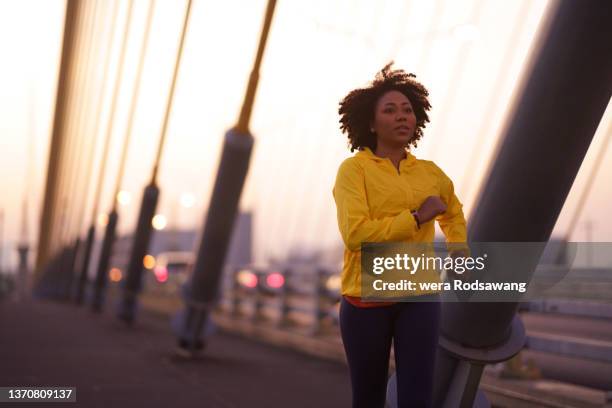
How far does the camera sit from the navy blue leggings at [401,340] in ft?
8.60

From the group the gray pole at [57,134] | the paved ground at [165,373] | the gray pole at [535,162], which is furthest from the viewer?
the gray pole at [57,134]

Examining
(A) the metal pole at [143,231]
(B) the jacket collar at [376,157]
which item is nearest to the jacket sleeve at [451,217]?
(B) the jacket collar at [376,157]

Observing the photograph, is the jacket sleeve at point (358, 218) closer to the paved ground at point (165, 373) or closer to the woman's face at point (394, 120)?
the woman's face at point (394, 120)

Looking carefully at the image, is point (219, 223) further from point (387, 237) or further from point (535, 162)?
point (387, 237)

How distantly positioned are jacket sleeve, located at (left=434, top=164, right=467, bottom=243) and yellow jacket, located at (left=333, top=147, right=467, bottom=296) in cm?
2

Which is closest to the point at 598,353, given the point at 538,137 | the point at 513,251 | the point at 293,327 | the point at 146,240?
the point at 513,251

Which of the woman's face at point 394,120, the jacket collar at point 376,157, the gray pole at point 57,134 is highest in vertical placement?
the woman's face at point 394,120

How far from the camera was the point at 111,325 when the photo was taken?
13992mm

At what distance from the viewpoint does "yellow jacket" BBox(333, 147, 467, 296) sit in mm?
2496

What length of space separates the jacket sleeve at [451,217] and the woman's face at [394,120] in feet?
0.63

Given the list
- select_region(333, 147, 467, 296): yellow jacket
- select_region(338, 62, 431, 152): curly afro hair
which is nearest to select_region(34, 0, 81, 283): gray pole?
select_region(338, 62, 431, 152): curly afro hair

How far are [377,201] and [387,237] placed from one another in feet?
0.57

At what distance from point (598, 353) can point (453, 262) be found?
6.19 ft

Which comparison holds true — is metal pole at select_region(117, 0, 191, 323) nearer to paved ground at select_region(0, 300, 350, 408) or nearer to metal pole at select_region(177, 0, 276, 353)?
paved ground at select_region(0, 300, 350, 408)
